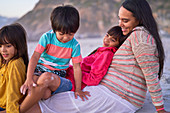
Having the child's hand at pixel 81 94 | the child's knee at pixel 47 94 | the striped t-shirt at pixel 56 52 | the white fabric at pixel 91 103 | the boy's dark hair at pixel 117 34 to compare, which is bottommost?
the white fabric at pixel 91 103

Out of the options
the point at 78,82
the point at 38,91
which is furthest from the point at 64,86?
the point at 38,91

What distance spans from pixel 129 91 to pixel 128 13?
87cm

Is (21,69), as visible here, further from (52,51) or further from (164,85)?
(164,85)

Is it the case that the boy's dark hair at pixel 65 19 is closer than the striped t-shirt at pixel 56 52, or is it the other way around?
the boy's dark hair at pixel 65 19

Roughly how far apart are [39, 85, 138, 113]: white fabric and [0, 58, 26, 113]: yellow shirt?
0.30 metres

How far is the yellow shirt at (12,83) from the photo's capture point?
2.08 meters

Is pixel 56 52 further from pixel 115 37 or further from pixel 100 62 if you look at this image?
pixel 115 37

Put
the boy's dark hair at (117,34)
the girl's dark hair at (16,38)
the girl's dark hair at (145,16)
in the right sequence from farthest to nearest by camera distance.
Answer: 1. the boy's dark hair at (117,34)
2. the girl's dark hair at (16,38)
3. the girl's dark hair at (145,16)

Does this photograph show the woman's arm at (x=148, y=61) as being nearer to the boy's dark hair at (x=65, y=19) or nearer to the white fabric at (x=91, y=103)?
the white fabric at (x=91, y=103)

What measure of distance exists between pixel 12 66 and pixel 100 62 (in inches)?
39.4

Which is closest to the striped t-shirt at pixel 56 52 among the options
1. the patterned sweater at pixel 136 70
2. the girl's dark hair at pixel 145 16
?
the patterned sweater at pixel 136 70

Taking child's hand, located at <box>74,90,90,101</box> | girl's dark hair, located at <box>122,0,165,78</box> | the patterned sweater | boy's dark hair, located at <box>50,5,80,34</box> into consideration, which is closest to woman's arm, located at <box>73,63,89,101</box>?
child's hand, located at <box>74,90,90,101</box>

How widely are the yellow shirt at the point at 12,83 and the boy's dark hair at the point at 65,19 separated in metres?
0.59

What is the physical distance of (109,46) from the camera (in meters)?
2.70
